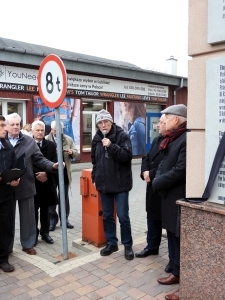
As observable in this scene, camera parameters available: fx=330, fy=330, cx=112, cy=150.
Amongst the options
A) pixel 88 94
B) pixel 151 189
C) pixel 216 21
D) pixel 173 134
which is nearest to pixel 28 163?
pixel 151 189

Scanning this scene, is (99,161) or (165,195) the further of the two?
(99,161)

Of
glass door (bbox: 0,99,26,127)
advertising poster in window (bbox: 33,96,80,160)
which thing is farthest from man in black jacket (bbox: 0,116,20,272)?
advertising poster in window (bbox: 33,96,80,160)

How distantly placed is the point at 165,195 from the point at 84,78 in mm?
9836

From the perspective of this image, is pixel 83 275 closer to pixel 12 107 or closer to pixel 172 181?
pixel 172 181

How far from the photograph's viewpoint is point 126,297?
3.19m

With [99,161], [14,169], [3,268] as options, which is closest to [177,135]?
[99,161]

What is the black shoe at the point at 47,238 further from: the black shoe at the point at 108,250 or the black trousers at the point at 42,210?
the black shoe at the point at 108,250

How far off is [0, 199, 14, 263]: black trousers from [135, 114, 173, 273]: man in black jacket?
159cm

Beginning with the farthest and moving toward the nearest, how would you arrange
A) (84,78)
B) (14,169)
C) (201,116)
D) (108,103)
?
(108,103) → (84,78) → (14,169) → (201,116)

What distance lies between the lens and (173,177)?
3.23m

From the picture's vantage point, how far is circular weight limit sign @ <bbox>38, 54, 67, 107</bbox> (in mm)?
3881

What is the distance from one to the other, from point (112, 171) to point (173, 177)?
1012 millimetres

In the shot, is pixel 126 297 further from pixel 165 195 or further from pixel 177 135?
pixel 177 135

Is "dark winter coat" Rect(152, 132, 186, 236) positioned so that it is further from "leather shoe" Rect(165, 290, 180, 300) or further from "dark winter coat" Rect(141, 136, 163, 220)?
"leather shoe" Rect(165, 290, 180, 300)
